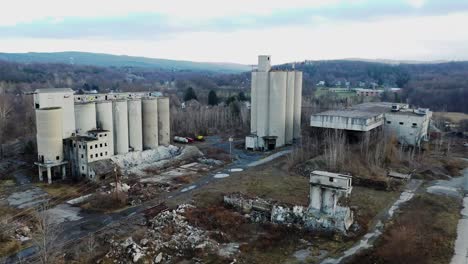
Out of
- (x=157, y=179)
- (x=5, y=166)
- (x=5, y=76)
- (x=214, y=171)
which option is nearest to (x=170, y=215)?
(x=157, y=179)

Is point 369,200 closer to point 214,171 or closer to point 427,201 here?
point 427,201

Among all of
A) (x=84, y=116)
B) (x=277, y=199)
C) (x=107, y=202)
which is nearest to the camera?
(x=107, y=202)

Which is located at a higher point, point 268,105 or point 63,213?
point 268,105

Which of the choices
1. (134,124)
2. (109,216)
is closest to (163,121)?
(134,124)

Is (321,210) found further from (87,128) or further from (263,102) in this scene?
(263,102)

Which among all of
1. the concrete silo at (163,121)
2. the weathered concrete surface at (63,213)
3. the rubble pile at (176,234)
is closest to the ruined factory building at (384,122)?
the concrete silo at (163,121)

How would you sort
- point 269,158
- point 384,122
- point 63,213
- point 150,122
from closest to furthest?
point 63,213 < point 150,122 < point 269,158 < point 384,122
